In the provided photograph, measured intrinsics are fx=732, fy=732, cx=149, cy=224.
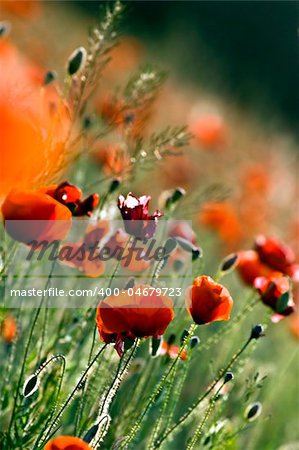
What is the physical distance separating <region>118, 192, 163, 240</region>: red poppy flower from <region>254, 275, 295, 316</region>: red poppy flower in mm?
276

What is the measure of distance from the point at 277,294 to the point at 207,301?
13.7 inches

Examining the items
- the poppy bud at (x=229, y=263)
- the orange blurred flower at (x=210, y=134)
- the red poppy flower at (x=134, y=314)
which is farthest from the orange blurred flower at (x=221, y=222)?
the red poppy flower at (x=134, y=314)

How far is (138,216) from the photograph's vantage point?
112 centimetres

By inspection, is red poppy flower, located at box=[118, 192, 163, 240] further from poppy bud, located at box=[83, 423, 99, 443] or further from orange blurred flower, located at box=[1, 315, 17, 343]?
orange blurred flower, located at box=[1, 315, 17, 343]

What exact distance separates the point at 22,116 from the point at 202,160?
2.78 meters

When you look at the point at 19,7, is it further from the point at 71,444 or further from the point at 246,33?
the point at 246,33

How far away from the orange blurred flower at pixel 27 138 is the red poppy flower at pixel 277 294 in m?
0.46

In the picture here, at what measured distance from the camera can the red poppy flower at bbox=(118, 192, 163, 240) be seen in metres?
1.11

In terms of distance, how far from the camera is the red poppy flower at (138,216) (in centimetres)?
111

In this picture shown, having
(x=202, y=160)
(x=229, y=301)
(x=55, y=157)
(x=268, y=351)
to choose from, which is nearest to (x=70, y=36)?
(x=202, y=160)

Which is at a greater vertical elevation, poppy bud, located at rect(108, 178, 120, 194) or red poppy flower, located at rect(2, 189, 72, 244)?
red poppy flower, located at rect(2, 189, 72, 244)

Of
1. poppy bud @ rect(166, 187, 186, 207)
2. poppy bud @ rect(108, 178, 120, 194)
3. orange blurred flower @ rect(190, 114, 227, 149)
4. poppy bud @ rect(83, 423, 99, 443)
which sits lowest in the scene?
orange blurred flower @ rect(190, 114, 227, 149)

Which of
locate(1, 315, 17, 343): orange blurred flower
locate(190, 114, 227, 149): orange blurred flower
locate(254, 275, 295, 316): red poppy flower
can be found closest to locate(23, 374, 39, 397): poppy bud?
locate(254, 275, 295, 316): red poppy flower

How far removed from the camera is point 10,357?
121 cm
